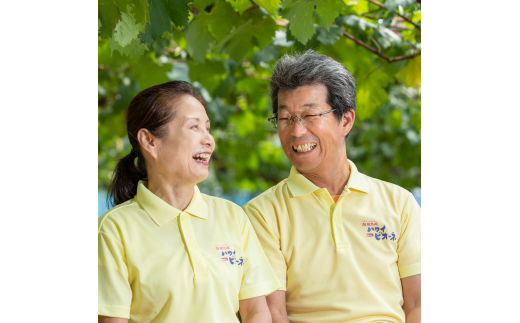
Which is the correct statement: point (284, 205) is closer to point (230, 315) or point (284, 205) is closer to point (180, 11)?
point (230, 315)

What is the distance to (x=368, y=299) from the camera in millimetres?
1840

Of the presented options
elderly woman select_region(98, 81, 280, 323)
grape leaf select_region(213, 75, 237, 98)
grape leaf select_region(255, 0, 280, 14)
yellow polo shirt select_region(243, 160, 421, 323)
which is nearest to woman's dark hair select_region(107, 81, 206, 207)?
elderly woman select_region(98, 81, 280, 323)

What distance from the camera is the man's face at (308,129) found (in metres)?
1.84

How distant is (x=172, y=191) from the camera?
1623 millimetres

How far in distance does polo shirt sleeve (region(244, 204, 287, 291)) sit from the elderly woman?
83 mm

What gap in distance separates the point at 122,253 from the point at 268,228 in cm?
56

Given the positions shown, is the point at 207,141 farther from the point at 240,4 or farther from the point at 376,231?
the point at 240,4

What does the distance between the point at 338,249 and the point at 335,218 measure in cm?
11

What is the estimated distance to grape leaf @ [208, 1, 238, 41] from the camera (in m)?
2.36

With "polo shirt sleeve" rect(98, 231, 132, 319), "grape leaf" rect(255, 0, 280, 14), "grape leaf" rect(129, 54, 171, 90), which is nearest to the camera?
"polo shirt sleeve" rect(98, 231, 132, 319)

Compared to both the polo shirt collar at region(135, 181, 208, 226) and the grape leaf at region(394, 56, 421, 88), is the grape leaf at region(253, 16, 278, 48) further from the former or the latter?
the polo shirt collar at region(135, 181, 208, 226)

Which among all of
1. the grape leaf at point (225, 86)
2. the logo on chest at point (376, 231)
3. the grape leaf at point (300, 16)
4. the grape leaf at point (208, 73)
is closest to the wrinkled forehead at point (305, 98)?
the grape leaf at point (300, 16)

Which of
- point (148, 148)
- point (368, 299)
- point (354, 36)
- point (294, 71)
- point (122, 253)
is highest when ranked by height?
point (354, 36)
